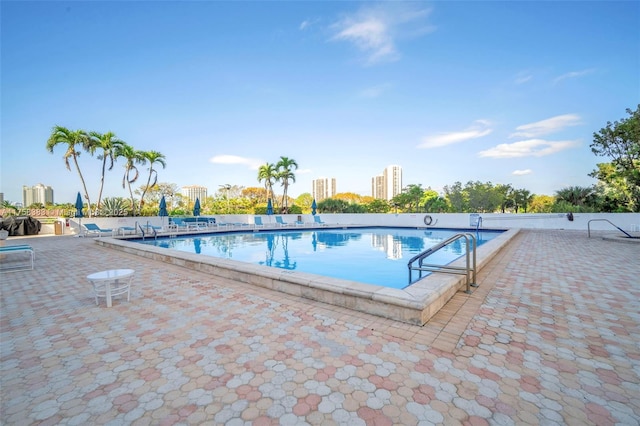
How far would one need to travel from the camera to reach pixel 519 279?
4.96m

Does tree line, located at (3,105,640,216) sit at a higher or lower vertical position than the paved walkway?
higher

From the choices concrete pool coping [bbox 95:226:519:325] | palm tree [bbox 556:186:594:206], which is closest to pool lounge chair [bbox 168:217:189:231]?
concrete pool coping [bbox 95:226:519:325]

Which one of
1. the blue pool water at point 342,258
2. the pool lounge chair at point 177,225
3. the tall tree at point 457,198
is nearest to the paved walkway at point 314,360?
the blue pool water at point 342,258

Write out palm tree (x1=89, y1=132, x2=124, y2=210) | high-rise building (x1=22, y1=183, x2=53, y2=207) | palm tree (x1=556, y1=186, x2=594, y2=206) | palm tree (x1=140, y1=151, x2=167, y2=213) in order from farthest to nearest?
high-rise building (x1=22, y1=183, x2=53, y2=207), palm tree (x1=140, y1=151, x2=167, y2=213), palm tree (x1=89, y1=132, x2=124, y2=210), palm tree (x1=556, y1=186, x2=594, y2=206)

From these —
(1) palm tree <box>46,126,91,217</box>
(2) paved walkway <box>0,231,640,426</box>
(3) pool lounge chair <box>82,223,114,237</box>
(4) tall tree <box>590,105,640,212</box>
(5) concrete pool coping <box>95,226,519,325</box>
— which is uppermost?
(1) palm tree <box>46,126,91,217</box>

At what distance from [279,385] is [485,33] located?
17.3 metres

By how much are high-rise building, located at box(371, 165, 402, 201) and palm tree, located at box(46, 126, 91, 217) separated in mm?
55452

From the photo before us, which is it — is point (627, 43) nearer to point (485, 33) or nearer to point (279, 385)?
point (485, 33)

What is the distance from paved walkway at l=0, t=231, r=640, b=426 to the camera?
1.76m

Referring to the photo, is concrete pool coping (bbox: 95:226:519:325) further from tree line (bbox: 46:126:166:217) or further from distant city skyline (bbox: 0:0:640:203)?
tree line (bbox: 46:126:166:217)

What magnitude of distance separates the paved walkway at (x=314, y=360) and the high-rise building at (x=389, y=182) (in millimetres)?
63044

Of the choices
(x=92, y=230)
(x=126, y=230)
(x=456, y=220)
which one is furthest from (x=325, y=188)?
(x=92, y=230)

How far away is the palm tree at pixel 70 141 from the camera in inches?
685

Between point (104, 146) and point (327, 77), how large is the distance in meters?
16.9
